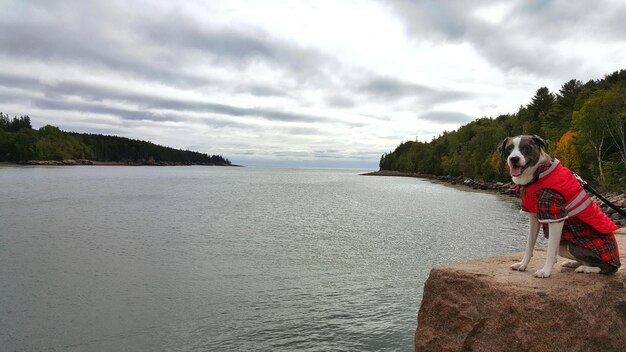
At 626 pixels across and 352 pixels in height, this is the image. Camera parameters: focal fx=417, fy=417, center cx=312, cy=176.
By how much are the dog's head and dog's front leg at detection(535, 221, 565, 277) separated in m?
0.66

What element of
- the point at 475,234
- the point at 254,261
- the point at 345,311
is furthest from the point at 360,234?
the point at 345,311

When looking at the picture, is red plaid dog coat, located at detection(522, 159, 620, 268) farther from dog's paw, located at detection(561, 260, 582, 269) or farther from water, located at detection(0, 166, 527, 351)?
water, located at detection(0, 166, 527, 351)

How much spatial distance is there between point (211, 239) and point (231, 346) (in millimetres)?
14556

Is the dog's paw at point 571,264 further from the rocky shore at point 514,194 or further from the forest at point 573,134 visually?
the rocky shore at point 514,194

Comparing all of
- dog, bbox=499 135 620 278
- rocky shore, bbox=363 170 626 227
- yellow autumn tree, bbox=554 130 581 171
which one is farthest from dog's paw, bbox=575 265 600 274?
yellow autumn tree, bbox=554 130 581 171

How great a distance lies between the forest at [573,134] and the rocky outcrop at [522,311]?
289 centimetres

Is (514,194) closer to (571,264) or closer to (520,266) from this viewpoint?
(571,264)

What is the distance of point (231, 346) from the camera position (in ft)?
30.8

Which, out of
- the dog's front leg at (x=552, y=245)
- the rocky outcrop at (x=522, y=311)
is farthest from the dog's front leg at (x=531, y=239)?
the dog's front leg at (x=552, y=245)

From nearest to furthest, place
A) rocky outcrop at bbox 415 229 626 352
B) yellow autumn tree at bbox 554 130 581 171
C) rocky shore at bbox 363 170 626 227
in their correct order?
1. rocky outcrop at bbox 415 229 626 352
2. rocky shore at bbox 363 170 626 227
3. yellow autumn tree at bbox 554 130 581 171

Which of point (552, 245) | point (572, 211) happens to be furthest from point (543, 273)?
point (572, 211)

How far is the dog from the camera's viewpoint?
513 centimetres

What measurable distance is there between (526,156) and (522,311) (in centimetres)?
190

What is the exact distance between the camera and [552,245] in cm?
522
